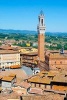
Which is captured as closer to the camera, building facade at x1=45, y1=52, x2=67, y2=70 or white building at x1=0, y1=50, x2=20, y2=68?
building facade at x1=45, y1=52, x2=67, y2=70

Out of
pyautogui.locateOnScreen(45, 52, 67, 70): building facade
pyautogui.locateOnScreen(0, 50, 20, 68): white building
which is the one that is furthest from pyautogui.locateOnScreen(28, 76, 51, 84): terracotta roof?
pyautogui.locateOnScreen(0, 50, 20, 68): white building

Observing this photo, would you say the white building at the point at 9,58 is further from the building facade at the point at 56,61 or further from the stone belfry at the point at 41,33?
the building facade at the point at 56,61

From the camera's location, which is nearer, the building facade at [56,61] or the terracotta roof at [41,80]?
the terracotta roof at [41,80]

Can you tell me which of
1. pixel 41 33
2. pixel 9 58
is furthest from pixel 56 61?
pixel 9 58

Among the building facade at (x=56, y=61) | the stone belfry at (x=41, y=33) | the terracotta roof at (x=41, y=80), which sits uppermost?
the stone belfry at (x=41, y=33)

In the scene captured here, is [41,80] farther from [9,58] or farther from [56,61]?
[9,58]

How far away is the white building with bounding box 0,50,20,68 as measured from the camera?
111ft

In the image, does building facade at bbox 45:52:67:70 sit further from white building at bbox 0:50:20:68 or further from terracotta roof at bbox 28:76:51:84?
terracotta roof at bbox 28:76:51:84

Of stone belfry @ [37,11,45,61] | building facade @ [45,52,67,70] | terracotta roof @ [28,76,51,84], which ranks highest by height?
stone belfry @ [37,11,45,61]

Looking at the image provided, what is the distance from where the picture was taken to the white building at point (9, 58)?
111 feet

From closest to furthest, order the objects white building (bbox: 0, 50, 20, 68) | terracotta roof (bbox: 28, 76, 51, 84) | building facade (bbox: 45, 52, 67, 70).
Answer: terracotta roof (bbox: 28, 76, 51, 84), building facade (bbox: 45, 52, 67, 70), white building (bbox: 0, 50, 20, 68)

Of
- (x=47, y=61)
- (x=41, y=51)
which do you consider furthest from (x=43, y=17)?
(x=47, y=61)

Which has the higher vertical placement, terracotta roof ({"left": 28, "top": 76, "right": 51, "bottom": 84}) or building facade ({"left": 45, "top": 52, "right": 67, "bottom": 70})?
building facade ({"left": 45, "top": 52, "right": 67, "bottom": 70})

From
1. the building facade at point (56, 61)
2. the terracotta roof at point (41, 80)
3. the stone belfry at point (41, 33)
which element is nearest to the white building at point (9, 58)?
the stone belfry at point (41, 33)
